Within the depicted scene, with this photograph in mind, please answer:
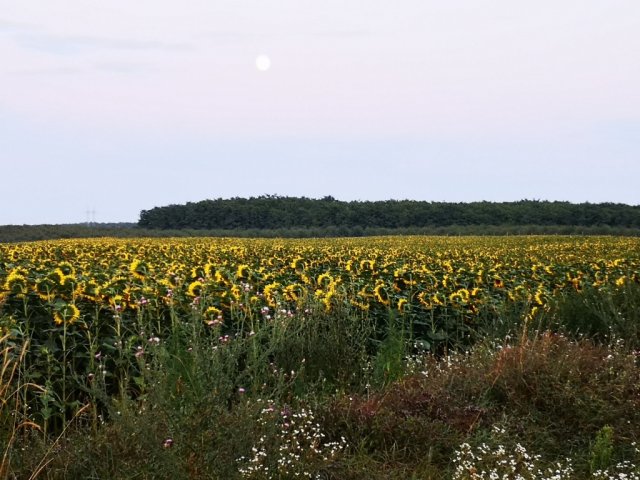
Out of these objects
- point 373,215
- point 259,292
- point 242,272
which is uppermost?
point 373,215

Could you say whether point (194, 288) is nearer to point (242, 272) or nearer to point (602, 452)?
point (242, 272)

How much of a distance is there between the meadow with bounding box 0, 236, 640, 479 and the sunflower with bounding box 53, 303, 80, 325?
2cm

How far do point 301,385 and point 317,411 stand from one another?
1.04 metres

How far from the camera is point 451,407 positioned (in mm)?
5980

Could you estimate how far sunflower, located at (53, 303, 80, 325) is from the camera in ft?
21.0

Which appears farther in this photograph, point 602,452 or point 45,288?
point 45,288

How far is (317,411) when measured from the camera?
5750 millimetres

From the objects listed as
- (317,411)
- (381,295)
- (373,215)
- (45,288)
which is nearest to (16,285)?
(45,288)

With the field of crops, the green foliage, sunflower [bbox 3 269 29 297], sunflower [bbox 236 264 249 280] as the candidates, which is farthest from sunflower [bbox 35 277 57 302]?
the green foliage

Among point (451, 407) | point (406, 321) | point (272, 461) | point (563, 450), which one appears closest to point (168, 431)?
point (272, 461)

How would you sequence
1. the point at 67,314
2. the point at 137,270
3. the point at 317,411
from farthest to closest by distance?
the point at 137,270, the point at 67,314, the point at 317,411

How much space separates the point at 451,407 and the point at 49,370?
3300 millimetres

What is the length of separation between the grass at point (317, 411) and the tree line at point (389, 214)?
1741 inches

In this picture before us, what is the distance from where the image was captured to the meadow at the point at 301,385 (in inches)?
188
